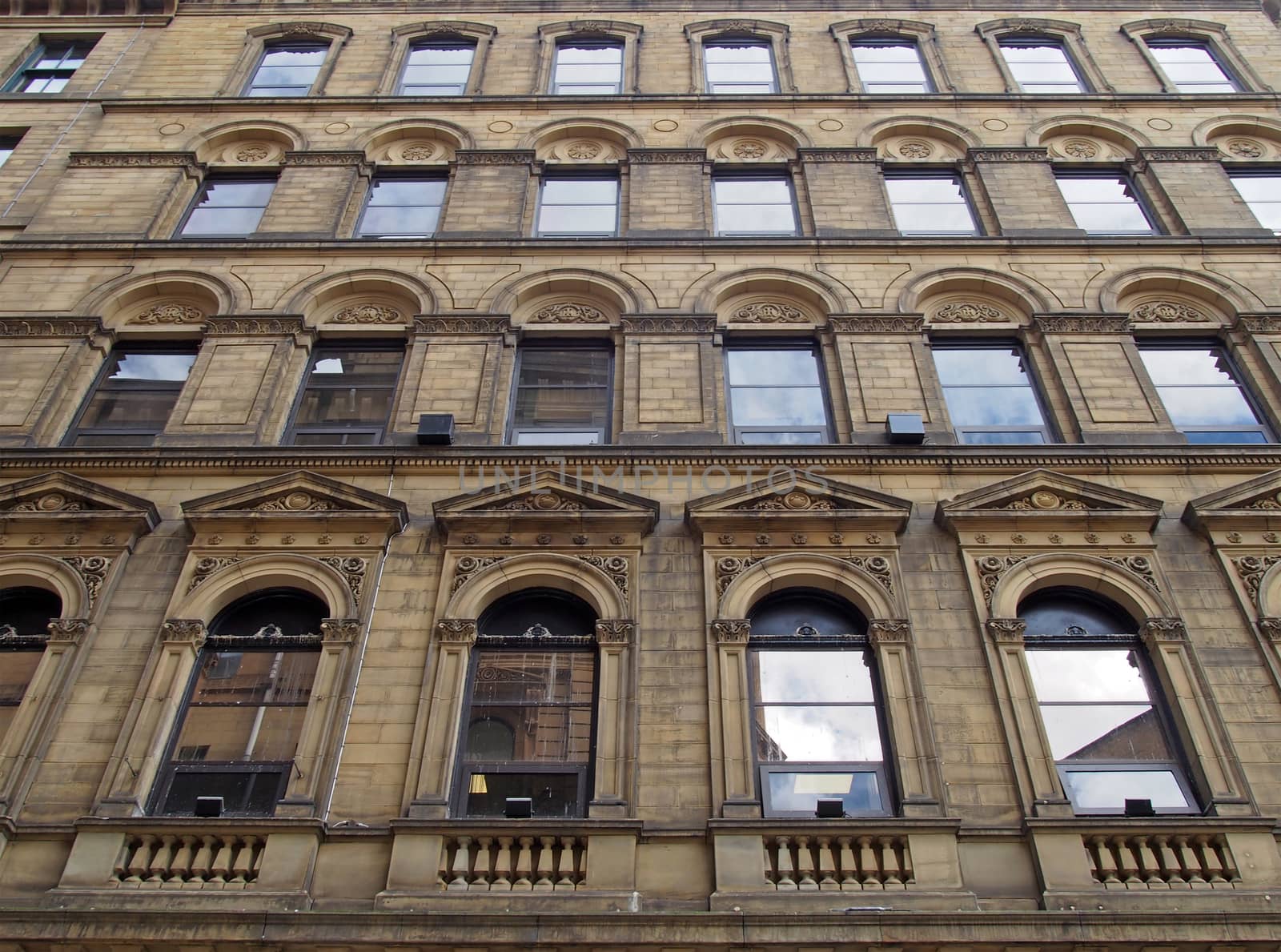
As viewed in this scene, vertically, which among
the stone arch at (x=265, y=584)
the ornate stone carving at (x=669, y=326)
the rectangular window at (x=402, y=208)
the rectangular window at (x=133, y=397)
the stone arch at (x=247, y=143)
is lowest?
the stone arch at (x=265, y=584)

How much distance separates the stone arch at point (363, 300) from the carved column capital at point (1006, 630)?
8.83 metres

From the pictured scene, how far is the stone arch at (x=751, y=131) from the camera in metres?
20.8

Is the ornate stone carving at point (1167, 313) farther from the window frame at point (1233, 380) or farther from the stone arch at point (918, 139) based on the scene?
the stone arch at point (918, 139)

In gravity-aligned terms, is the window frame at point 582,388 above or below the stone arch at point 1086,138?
below

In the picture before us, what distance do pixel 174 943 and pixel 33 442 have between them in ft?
25.1

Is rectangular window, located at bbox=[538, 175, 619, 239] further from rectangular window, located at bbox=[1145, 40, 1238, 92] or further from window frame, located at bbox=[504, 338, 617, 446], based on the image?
rectangular window, located at bbox=[1145, 40, 1238, 92]

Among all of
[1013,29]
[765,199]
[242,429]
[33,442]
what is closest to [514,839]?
[242,429]

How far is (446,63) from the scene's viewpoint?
23.3m

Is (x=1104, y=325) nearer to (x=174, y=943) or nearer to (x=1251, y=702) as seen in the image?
(x=1251, y=702)

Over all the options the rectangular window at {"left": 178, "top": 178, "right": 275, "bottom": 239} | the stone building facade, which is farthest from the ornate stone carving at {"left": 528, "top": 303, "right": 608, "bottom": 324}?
the rectangular window at {"left": 178, "top": 178, "right": 275, "bottom": 239}

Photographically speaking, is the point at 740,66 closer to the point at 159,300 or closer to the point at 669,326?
the point at 669,326

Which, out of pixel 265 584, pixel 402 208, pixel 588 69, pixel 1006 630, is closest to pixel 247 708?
pixel 265 584

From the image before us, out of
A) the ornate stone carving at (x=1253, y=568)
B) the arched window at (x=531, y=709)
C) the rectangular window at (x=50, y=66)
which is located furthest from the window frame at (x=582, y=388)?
the rectangular window at (x=50, y=66)

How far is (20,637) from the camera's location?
13.0 metres
